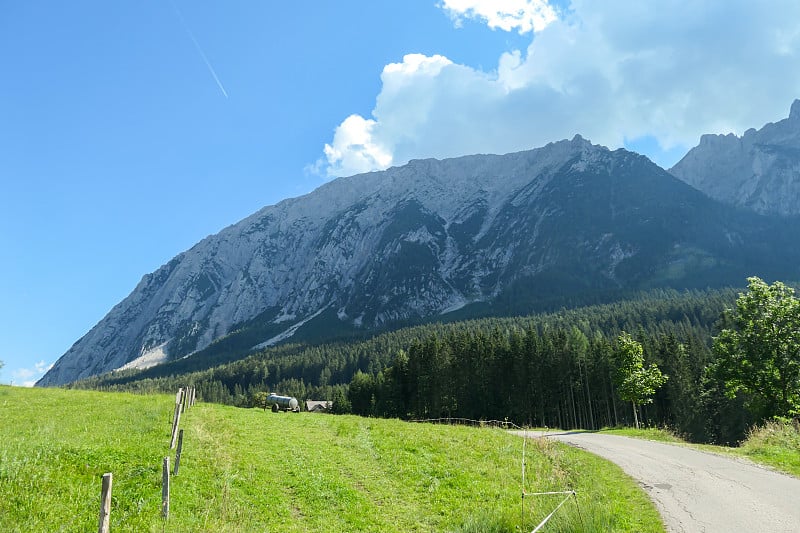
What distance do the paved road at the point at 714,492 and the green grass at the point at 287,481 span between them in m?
1.08

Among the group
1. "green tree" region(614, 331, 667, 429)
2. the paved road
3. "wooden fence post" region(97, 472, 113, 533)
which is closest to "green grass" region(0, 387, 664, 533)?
the paved road

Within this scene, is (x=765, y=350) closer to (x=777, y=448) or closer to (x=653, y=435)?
(x=653, y=435)

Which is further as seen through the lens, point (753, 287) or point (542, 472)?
point (753, 287)

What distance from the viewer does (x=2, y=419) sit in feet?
92.4

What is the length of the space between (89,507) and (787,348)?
151 ft

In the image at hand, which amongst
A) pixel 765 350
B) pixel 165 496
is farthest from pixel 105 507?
pixel 765 350

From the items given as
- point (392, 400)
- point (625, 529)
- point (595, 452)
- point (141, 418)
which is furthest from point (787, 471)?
point (392, 400)

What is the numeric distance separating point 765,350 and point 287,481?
1527 inches

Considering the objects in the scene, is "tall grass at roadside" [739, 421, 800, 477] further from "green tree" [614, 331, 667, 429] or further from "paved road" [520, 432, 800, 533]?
"green tree" [614, 331, 667, 429]

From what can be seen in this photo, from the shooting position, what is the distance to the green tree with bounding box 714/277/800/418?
3522 cm

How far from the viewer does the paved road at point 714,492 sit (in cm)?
1398

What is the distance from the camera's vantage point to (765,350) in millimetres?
36125

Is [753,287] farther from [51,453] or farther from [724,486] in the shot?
[51,453]

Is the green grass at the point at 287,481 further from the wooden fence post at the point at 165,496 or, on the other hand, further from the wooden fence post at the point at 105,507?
the wooden fence post at the point at 105,507
